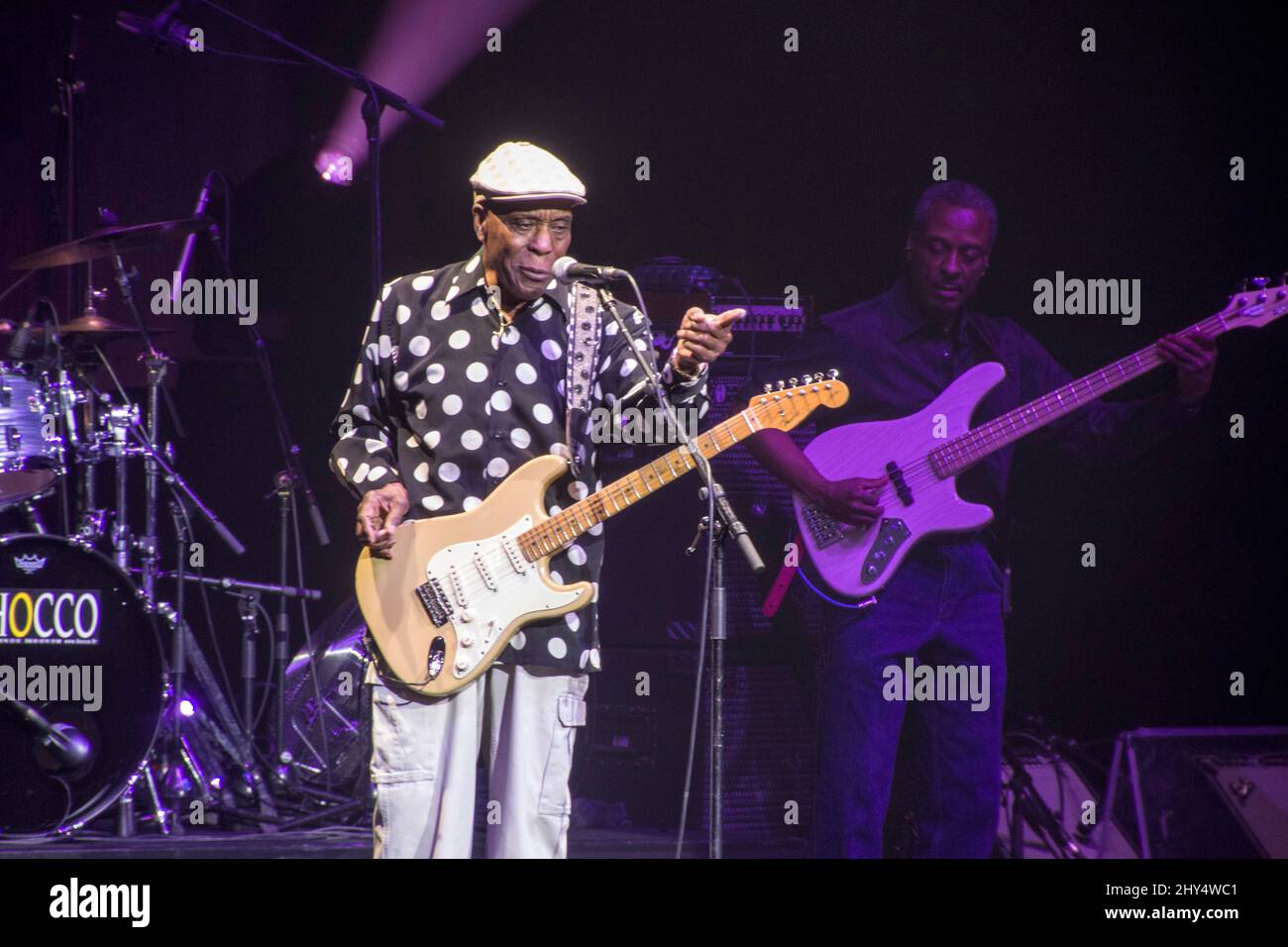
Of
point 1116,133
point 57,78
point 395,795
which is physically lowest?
point 395,795

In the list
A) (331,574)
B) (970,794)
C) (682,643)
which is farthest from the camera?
(331,574)

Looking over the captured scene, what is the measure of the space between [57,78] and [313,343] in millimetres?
1320

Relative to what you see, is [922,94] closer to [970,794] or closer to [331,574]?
[970,794]

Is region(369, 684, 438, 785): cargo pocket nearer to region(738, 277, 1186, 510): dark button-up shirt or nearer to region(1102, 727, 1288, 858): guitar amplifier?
region(738, 277, 1186, 510): dark button-up shirt

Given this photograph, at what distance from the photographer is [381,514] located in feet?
10.6

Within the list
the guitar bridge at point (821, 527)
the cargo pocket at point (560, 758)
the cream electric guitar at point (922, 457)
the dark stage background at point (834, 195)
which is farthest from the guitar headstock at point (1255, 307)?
the cargo pocket at point (560, 758)

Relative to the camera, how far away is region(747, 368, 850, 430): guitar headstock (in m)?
3.60

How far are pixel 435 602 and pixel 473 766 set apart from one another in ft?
1.24

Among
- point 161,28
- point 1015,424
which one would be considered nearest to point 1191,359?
point 1015,424

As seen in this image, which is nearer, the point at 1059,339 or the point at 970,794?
the point at 970,794

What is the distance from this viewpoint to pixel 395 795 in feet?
10.4

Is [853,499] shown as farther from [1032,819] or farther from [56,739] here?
[56,739]

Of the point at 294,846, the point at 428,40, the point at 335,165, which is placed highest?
the point at 428,40
